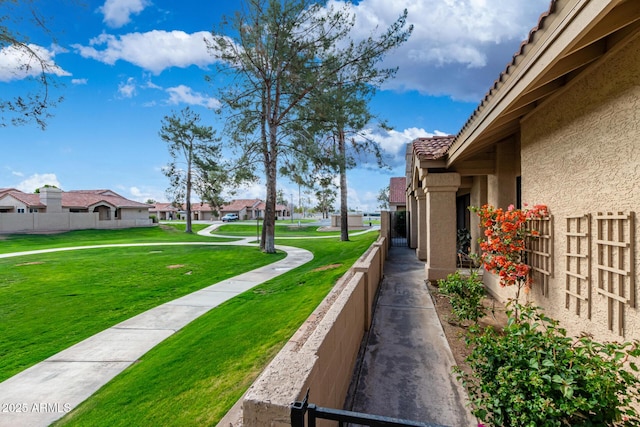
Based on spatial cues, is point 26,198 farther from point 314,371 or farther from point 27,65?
point 314,371

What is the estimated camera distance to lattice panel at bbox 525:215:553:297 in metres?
4.54

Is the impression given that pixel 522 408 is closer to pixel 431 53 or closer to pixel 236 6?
pixel 431 53

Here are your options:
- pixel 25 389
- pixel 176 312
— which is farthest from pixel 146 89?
pixel 25 389

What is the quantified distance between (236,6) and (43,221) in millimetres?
31417

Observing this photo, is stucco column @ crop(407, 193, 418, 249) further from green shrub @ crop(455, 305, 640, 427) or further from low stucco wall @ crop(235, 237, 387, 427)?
green shrub @ crop(455, 305, 640, 427)

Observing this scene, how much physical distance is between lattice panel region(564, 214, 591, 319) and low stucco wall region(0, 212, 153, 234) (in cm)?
4149

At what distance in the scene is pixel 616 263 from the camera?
10.3 ft

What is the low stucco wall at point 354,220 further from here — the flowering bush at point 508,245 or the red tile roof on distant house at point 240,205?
the red tile roof on distant house at point 240,205

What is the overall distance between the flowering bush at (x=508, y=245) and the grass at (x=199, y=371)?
12.6 ft

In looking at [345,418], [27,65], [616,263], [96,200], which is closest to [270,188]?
[27,65]

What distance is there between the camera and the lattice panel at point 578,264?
3613 mm

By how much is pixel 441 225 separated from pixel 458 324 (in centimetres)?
353

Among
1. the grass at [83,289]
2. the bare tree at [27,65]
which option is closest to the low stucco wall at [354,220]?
the grass at [83,289]

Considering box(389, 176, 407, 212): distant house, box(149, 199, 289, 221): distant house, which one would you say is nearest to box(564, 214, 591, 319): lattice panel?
box(389, 176, 407, 212): distant house
